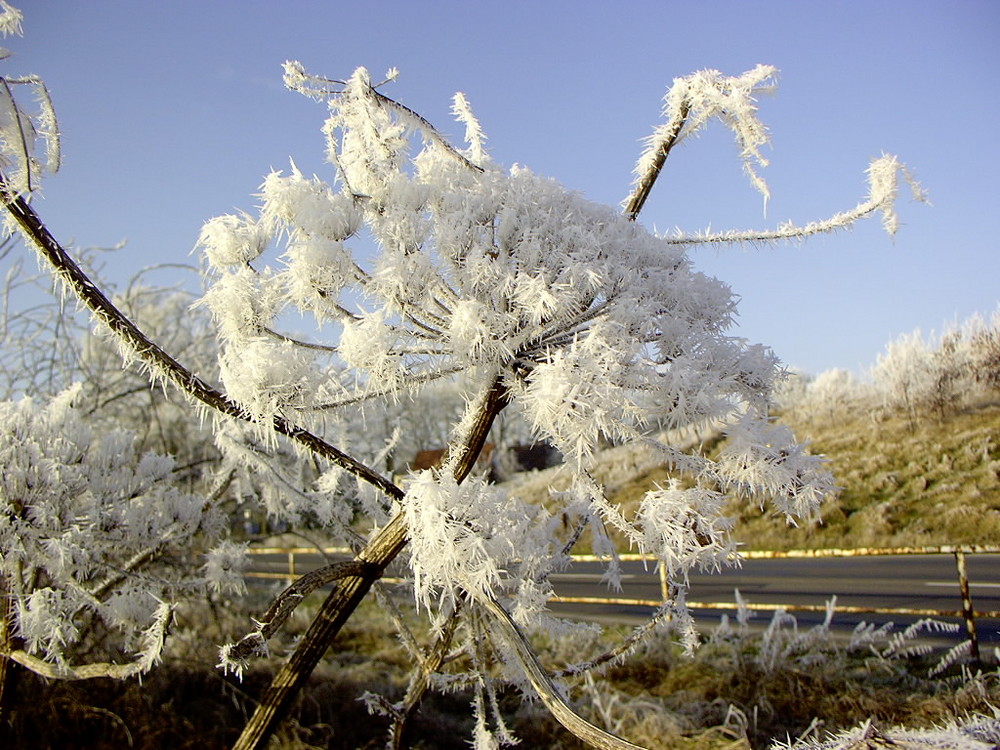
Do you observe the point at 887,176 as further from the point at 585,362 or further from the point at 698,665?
the point at 698,665

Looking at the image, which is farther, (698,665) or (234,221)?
(698,665)

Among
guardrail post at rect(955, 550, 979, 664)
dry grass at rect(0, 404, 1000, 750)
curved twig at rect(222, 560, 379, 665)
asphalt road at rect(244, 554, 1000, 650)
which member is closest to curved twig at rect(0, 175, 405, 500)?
curved twig at rect(222, 560, 379, 665)

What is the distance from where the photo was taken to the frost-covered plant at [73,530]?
11.8ft

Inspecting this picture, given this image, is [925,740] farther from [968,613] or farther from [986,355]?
[986,355]

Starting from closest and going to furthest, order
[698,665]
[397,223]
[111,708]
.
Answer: [397,223]
[111,708]
[698,665]

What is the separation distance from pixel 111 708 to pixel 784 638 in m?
5.61

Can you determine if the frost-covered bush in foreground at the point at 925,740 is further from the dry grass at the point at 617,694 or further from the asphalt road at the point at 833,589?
the asphalt road at the point at 833,589

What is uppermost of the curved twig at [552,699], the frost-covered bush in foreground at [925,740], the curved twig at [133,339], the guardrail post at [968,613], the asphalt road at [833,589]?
the curved twig at [133,339]

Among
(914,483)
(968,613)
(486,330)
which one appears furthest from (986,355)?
(486,330)

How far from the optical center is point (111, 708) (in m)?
4.94

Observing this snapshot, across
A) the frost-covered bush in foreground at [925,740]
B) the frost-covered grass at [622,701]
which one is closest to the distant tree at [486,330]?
the frost-covered bush in foreground at [925,740]

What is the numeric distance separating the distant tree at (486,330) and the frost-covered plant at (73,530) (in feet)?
6.31

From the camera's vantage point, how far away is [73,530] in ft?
12.3

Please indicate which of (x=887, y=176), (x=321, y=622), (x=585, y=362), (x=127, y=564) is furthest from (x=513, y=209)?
(x=127, y=564)
